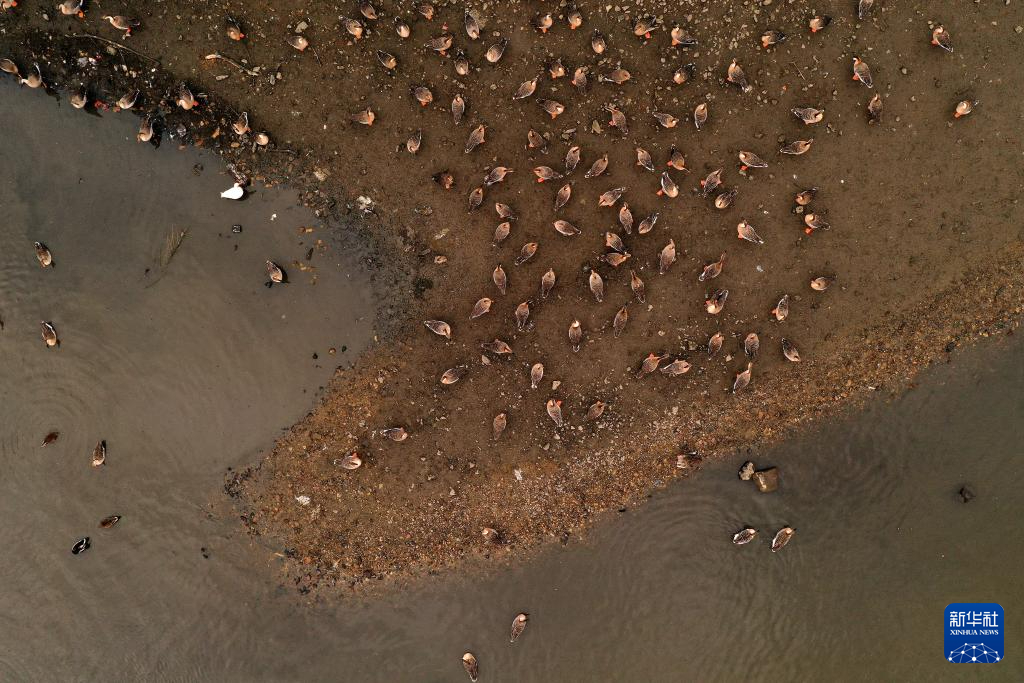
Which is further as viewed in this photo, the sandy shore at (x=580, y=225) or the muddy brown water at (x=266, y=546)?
the muddy brown water at (x=266, y=546)

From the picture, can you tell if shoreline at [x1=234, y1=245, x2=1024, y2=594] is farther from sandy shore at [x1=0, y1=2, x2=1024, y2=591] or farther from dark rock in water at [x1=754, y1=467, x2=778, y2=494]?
dark rock in water at [x1=754, y1=467, x2=778, y2=494]

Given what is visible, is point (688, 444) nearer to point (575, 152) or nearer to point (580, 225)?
point (580, 225)

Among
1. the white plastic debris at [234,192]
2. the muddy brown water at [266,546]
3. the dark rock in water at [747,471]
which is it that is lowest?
the muddy brown water at [266,546]

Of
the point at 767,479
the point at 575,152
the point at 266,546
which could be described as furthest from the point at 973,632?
the point at 266,546

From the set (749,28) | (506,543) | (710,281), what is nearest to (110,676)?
(506,543)

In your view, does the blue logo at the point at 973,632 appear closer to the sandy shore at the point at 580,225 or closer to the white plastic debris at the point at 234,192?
the sandy shore at the point at 580,225

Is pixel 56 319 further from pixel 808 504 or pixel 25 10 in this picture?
pixel 808 504

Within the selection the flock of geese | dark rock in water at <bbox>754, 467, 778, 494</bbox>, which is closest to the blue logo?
dark rock in water at <bbox>754, 467, 778, 494</bbox>

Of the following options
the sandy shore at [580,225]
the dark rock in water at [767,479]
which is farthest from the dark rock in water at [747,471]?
the sandy shore at [580,225]
